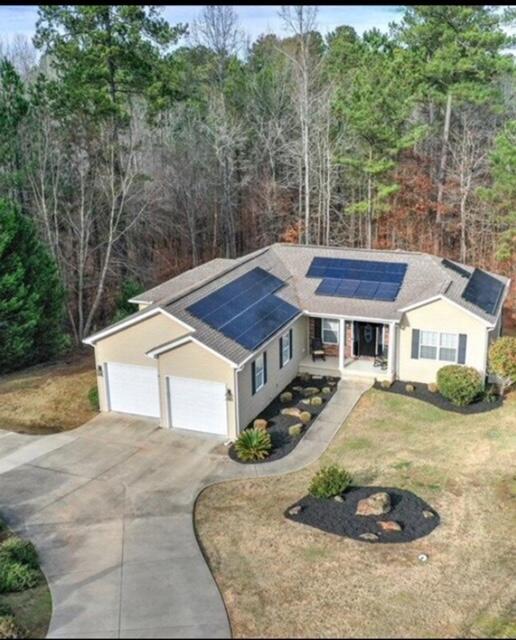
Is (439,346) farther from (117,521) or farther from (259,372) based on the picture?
(117,521)

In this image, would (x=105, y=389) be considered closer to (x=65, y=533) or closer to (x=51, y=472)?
(x=51, y=472)

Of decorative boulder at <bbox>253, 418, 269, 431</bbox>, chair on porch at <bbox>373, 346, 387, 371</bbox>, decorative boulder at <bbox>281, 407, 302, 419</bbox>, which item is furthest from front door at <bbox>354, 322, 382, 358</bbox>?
decorative boulder at <bbox>253, 418, 269, 431</bbox>

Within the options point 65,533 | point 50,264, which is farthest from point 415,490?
point 50,264

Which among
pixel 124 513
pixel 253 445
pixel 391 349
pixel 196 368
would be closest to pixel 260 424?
pixel 253 445

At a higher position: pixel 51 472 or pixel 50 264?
pixel 50 264

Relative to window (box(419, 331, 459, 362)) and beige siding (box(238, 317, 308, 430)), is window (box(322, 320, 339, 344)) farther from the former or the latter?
window (box(419, 331, 459, 362))

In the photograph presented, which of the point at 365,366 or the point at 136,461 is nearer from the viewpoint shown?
the point at 136,461

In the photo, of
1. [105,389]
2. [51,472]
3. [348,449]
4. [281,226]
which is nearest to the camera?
[51,472]
